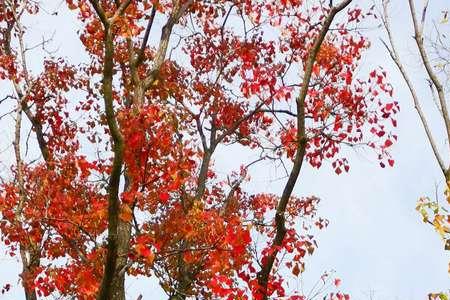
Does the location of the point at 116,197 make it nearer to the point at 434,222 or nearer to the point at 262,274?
the point at 262,274

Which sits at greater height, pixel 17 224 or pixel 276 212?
pixel 17 224

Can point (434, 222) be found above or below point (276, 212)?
below

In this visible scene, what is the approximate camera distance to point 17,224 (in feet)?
44.9

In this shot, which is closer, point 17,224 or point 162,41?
point 162,41

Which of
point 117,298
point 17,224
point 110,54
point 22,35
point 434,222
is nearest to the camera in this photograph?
point 110,54

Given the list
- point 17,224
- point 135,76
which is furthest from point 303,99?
point 17,224

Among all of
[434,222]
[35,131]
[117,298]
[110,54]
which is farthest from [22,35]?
[434,222]

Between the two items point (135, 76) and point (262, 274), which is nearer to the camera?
point (262, 274)

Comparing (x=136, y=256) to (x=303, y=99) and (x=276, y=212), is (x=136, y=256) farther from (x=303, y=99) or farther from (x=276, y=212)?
(x=303, y=99)

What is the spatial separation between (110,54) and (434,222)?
5318 mm

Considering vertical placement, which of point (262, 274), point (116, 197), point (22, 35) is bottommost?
point (262, 274)

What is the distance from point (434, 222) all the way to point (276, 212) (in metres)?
2.46

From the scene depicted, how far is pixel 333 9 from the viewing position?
29.3ft

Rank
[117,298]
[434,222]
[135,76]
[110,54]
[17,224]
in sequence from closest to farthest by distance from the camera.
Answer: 1. [110,54]
2. [434,222]
3. [117,298]
4. [135,76]
5. [17,224]
